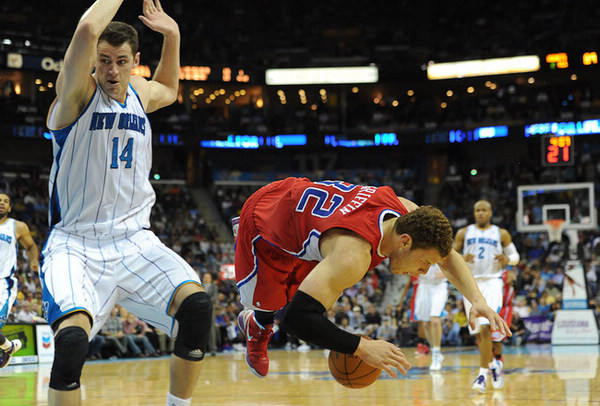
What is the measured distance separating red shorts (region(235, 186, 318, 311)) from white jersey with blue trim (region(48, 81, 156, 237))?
101cm

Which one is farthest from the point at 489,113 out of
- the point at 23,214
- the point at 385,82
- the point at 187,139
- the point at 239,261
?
the point at 239,261

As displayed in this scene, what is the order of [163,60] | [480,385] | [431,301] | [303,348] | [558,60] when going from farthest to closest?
[558,60], [303,348], [431,301], [480,385], [163,60]

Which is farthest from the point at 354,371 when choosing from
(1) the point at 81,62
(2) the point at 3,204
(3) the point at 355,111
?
(3) the point at 355,111

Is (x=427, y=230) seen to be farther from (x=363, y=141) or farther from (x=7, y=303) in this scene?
(x=363, y=141)

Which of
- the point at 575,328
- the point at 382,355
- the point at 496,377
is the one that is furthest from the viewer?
the point at 575,328

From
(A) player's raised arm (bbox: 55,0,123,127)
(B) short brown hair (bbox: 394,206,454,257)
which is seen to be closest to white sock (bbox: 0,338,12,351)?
(A) player's raised arm (bbox: 55,0,123,127)

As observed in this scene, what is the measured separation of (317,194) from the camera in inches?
193

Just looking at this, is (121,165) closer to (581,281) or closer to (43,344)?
(43,344)

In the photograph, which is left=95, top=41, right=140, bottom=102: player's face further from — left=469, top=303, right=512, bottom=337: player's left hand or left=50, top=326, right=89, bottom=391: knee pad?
left=469, top=303, right=512, bottom=337: player's left hand

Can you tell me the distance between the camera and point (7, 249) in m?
10.3

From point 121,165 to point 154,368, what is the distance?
31.1 ft

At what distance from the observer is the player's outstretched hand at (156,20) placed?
513 centimetres

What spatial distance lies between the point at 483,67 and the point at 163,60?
99.3ft

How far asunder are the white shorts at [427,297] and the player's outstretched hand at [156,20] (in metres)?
9.30
